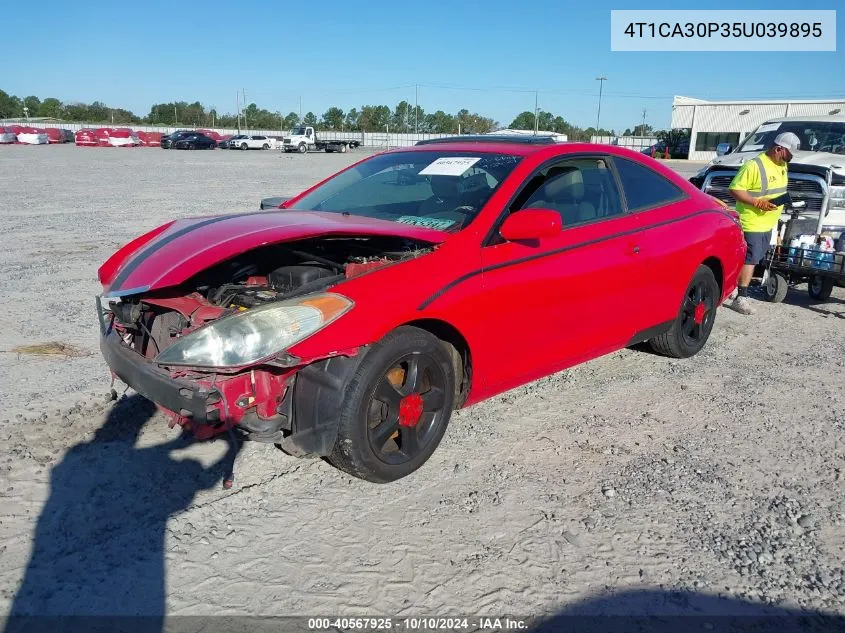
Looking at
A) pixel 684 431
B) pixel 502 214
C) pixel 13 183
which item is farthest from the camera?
pixel 13 183

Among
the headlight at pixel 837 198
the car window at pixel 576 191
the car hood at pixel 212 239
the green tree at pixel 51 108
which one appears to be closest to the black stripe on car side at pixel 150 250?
the car hood at pixel 212 239

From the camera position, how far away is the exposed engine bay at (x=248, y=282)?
3.27m

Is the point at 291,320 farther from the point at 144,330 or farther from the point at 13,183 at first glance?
the point at 13,183

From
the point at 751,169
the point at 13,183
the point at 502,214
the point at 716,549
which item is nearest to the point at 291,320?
the point at 502,214

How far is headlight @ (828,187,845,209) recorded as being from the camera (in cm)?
762

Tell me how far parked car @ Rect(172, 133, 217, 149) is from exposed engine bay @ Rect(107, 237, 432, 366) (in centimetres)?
4979

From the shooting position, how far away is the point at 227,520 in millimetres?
2979

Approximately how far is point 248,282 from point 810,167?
697 cm

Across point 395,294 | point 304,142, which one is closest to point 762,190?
point 395,294

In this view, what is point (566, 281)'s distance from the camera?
3896 mm

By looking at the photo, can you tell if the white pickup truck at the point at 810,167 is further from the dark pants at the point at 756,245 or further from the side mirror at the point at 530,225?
the side mirror at the point at 530,225

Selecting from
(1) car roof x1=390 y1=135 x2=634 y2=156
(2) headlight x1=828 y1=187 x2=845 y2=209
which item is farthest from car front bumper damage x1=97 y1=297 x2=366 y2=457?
(2) headlight x1=828 y1=187 x2=845 y2=209

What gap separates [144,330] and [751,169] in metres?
5.84

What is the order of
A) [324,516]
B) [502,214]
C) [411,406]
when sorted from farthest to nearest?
1. [502,214]
2. [411,406]
3. [324,516]
